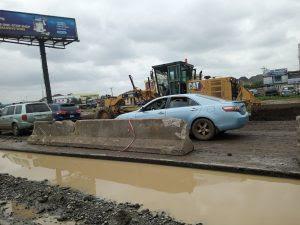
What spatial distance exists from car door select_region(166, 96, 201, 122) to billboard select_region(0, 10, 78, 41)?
33.6 m

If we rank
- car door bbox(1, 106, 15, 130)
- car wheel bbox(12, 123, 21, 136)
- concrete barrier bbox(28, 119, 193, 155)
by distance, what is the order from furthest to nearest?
car door bbox(1, 106, 15, 130)
car wheel bbox(12, 123, 21, 136)
concrete barrier bbox(28, 119, 193, 155)

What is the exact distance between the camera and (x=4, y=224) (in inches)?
241

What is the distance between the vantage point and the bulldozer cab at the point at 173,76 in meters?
19.5

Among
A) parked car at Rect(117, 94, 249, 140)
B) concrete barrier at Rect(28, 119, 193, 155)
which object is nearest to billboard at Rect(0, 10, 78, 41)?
concrete barrier at Rect(28, 119, 193, 155)

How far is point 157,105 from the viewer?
513 inches

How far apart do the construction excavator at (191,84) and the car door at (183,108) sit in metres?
5.54

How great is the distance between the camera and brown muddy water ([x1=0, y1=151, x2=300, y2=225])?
573 cm

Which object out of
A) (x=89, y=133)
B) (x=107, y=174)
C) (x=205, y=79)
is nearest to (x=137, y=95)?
(x=205, y=79)

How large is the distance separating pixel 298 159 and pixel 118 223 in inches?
169

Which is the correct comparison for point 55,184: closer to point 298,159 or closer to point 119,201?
point 119,201

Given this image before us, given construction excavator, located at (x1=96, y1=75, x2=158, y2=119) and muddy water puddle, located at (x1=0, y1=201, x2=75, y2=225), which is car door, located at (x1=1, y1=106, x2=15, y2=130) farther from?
muddy water puddle, located at (x1=0, y1=201, x2=75, y2=225)

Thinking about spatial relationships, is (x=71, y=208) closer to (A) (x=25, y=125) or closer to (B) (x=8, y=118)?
(A) (x=25, y=125)

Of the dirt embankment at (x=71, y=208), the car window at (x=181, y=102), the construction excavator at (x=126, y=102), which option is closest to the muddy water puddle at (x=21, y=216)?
the dirt embankment at (x=71, y=208)

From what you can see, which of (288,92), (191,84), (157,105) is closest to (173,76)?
(191,84)
